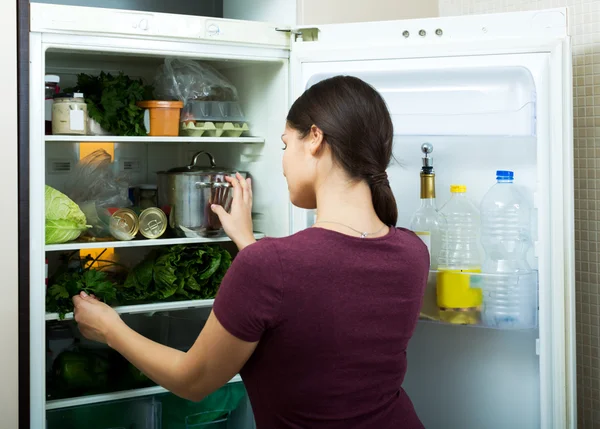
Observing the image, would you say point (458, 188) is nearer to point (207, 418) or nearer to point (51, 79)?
point (207, 418)

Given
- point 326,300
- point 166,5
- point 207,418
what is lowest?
point 207,418

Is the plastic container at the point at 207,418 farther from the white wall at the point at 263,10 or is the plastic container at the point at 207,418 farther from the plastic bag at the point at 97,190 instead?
the white wall at the point at 263,10

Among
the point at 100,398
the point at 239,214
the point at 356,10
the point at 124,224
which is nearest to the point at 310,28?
the point at 356,10

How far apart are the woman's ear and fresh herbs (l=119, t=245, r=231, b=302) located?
0.85 m

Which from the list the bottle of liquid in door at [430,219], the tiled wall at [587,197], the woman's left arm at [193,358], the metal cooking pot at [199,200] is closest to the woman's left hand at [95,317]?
the woman's left arm at [193,358]

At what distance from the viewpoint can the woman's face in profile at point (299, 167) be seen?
4.11ft

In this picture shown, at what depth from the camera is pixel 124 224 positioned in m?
1.93

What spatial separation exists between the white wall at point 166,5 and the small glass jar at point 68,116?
22.0 inches

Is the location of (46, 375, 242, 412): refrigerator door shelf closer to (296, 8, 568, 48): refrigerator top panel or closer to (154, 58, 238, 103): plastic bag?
(154, 58, 238, 103): plastic bag

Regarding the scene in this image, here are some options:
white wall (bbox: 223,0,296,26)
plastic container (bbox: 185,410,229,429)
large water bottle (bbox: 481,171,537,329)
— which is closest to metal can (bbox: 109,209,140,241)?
plastic container (bbox: 185,410,229,429)

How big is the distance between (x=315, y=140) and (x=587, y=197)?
1.10m

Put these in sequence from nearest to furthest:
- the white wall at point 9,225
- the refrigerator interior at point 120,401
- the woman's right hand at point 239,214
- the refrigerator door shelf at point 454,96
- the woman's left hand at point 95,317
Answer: the woman's left hand at point 95,317, the white wall at point 9,225, the refrigerator door shelf at point 454,96, the woman's right hand at point 239,214, the refrigerator interior at point 120,401

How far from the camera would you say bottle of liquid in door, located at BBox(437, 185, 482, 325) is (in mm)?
1727

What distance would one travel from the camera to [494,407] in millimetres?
1841
